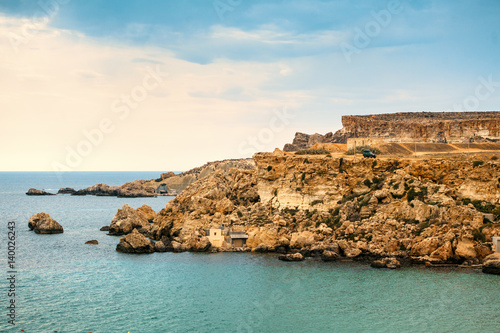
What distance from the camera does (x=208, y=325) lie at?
24734mm

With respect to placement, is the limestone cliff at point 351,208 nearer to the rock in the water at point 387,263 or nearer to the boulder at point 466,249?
the boulder at point 466,249

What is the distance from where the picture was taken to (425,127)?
60688 mm

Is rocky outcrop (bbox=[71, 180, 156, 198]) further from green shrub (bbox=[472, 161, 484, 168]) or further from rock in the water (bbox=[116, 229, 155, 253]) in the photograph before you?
green shrub (bbox=[472, 161, 484, 168])

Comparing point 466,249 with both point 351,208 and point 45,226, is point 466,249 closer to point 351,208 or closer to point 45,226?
point 351,208

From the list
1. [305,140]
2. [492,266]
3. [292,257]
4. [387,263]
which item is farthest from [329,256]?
[305,140]

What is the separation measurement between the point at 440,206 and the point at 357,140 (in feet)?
64.9

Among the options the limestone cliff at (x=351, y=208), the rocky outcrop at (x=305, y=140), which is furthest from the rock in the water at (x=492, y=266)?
the rocky outcrop at (x=305, y=140)

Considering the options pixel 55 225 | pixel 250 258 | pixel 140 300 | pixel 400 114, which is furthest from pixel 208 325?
pixel 400 114

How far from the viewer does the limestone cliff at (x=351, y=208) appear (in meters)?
37.3

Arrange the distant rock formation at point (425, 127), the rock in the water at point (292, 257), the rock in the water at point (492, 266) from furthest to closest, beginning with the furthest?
the distant rock formation at point (425, 127)
the rock in the water at point (292, 257)
the rock in the water at point (492, 266)

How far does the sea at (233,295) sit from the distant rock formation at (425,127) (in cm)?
2925

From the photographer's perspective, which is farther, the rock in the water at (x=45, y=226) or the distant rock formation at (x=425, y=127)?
the distant rock formation at (x=425, y=127)

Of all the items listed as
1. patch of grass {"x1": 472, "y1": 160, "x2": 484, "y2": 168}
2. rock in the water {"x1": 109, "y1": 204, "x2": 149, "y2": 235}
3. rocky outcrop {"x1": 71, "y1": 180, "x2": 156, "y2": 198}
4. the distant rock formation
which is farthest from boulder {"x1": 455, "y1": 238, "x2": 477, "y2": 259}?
rocky outcrop {"x1": 71, "y1": 180, "x2": 156, "y2": 198}

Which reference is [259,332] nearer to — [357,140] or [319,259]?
[319,259]
